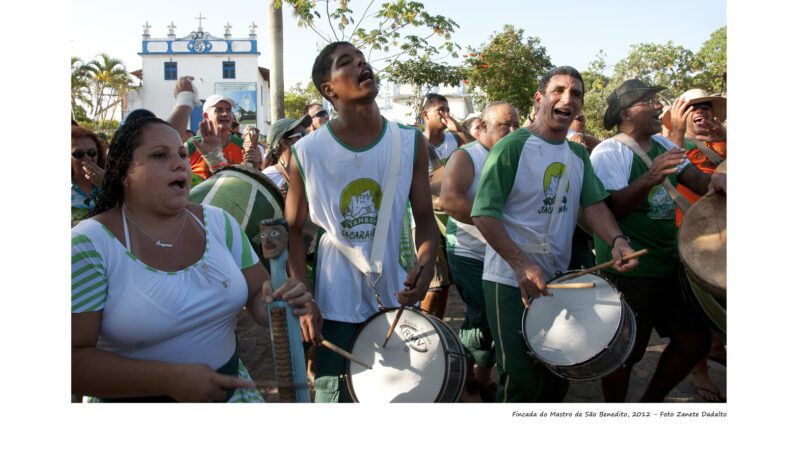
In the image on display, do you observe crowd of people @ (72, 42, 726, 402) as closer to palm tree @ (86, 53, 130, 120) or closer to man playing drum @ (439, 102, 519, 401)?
man playing drum @ (439, 102, 519, 401)

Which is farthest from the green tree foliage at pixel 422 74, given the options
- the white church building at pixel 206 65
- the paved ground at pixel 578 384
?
the white church building at pixel 206 65

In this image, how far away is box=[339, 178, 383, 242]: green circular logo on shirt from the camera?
10.6 ft

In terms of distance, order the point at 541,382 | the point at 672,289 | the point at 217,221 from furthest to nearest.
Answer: the point at 672,289, the point at 541,382, the point at 217,221

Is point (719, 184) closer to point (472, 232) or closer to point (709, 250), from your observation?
point (709, 250)

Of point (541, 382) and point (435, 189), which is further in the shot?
point (435, 189)

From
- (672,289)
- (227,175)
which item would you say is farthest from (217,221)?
(672,289)

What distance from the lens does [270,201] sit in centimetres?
373

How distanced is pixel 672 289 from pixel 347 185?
2225mm

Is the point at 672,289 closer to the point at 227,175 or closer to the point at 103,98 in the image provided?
the point at 227,175

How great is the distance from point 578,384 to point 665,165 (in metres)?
2.22

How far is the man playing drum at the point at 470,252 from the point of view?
15.1 feet

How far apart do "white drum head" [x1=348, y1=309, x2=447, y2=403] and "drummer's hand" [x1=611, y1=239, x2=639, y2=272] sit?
3.46 ft

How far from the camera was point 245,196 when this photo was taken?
12.0 ft
